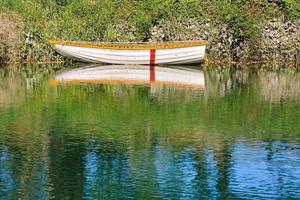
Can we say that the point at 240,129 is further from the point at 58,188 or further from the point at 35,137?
the point at 58,188

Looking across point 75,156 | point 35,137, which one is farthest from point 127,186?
point 35,137

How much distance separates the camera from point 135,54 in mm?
57594

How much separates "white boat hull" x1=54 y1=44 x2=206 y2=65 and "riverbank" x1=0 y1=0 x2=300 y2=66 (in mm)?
1982

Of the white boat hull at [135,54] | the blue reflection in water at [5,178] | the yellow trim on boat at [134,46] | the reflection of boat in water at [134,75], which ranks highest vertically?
the yellow trim on boat at [134,46]

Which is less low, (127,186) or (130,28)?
(130,28)

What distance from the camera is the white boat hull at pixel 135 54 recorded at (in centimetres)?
5750

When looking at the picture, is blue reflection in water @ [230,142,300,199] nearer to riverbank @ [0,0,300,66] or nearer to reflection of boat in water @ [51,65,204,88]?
reflection of boat in water @ [51,65,204,88]

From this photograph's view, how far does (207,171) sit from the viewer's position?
2377 cm

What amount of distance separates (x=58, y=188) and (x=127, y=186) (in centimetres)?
190

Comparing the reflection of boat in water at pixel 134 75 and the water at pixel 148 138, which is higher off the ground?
the reflection of boat in water at pixel 134 75

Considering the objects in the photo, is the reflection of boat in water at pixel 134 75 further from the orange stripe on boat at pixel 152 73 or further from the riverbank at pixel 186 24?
the riverbank at pixel 186 24

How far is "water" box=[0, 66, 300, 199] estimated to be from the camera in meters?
22.0

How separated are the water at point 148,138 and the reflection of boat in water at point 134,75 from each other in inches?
7.1

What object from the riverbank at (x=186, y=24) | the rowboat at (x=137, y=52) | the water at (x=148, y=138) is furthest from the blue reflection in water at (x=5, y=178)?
the riverbank at (x=186, y=24)
